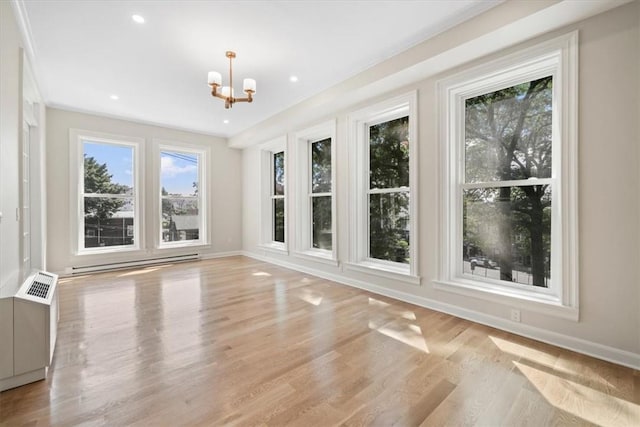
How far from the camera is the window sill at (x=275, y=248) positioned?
18.6 feet

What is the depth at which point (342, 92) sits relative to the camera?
3828 millimetres

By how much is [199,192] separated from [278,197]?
1946 millimetres

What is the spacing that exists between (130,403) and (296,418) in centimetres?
101

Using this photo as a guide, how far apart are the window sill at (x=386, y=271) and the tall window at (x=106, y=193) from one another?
445 centimetres

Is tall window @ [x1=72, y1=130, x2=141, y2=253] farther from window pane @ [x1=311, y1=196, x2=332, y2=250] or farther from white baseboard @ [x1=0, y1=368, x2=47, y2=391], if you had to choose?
white baseboard @ [x1=0, y1=368, x2=47, y2=391]

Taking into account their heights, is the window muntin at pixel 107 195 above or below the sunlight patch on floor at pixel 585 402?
above

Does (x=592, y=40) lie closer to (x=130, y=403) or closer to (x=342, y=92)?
(x=342, y=92)

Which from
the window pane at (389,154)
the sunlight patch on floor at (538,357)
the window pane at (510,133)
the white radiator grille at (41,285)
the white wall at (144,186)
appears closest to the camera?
the sunlight patch on floor at (538,357)

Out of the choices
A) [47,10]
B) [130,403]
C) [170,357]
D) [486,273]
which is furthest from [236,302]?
[47,10]

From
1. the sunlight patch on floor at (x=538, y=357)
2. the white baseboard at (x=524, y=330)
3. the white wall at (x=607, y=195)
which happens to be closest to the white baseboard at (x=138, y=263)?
the white baseboard at (x=524, y=330)

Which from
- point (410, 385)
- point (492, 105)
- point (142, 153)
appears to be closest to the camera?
point (410, 385)

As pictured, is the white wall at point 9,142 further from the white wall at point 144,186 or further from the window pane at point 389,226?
the window pane at point 389,226

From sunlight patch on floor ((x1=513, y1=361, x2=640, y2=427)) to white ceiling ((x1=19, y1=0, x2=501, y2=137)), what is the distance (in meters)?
2.95

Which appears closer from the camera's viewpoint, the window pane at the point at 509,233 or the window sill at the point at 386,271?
the window pane at the point at 509,233
